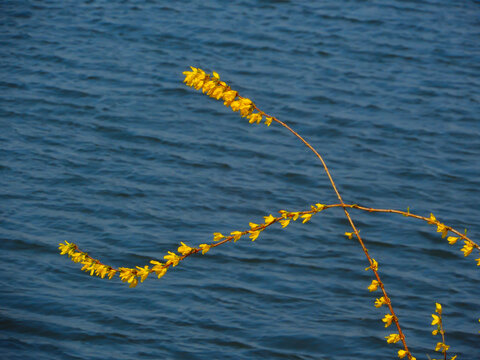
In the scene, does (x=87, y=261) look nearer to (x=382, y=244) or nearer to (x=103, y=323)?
(x=103, y=323)

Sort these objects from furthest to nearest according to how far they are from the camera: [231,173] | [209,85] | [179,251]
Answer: [231,173], [209,85], [179,251]

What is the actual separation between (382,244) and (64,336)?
2964 mm

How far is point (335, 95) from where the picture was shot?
31.5 feet

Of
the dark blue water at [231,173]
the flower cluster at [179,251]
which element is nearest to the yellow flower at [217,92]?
the flower cluster at [179,251]

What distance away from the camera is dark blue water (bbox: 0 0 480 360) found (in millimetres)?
5414

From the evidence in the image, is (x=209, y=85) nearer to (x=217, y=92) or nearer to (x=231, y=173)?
(x=217, y=92)

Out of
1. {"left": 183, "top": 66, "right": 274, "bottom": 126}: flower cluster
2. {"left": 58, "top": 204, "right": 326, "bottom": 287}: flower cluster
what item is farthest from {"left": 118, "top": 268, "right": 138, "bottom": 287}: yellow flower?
{"left": 183, "top": 66, "right": 274, "bottom": 126}: flower cluster

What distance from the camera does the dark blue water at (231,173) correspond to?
541 cm

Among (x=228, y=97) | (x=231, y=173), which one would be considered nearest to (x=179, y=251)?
(x=228, y=97)

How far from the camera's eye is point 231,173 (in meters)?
Answer: 7.69

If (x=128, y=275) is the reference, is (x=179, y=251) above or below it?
above

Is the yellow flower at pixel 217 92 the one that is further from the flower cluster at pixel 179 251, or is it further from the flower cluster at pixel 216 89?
the flower cluster at pixel 179 251

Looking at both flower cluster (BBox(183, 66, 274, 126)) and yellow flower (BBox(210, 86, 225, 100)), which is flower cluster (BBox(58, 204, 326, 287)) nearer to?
flower cluster (BBox(183, 66, 274, 126))

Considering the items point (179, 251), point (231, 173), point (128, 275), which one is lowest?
point (128, 275)
